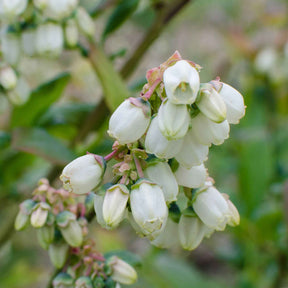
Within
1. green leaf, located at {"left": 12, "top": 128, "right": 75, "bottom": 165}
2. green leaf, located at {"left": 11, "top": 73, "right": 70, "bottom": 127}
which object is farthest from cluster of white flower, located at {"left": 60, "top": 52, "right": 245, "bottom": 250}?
green leaf, located at {"left": 11, "top": 73, "right": 70, "bottom": 127}

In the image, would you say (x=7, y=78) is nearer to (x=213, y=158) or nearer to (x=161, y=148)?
(x=161, y=148)

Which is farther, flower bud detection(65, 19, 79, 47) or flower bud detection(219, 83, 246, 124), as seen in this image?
flower bud detection(65, 19, 79, 47)

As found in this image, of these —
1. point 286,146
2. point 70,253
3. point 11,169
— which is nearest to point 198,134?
point 70,253

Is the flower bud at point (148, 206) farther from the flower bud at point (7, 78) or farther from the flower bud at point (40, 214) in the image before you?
the flower bud at point (7, 78)

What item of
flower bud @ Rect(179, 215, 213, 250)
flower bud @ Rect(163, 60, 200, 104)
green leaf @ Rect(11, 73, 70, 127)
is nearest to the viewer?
flower bud @ Rect(163, 60, 200, 104)

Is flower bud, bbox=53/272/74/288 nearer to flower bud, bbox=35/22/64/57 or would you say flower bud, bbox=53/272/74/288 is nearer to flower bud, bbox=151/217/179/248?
flower bud, bbox=151/217/179/248

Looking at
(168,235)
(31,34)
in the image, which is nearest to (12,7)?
(31,34)
